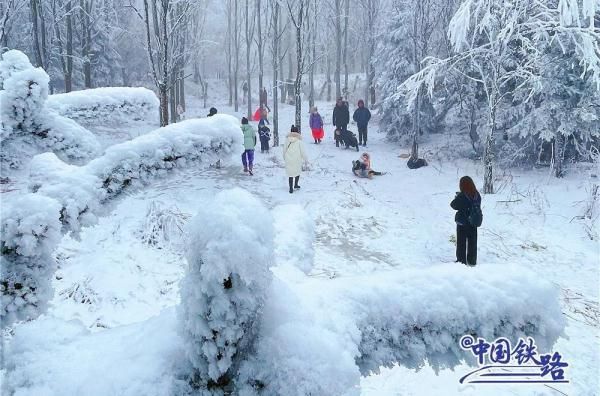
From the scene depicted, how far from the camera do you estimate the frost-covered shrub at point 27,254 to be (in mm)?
1137

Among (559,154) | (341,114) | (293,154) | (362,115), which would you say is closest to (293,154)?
(293,154)

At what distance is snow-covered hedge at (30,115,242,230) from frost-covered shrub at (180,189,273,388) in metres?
0.37

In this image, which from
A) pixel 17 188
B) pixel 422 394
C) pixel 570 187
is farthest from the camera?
pixel 570 187

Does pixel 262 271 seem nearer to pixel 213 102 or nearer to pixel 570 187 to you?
pixel 570 187

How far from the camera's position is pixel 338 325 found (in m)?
0.86

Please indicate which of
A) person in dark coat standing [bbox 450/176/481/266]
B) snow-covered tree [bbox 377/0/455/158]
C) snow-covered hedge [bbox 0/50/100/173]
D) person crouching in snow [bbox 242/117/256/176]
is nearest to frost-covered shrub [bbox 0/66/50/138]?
snow-covered hedge [bbox 0/50/100/173]

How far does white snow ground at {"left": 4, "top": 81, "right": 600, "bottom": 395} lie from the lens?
35.5 inches

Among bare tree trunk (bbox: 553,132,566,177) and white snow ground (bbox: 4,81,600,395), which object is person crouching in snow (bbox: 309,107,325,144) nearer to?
white snow ground (bbox: 4,81,600,395)

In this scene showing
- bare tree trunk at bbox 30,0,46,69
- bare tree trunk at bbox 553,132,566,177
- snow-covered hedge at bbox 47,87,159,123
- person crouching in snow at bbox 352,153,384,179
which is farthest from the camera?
person crouching in snow at bbox 352,153,384,179

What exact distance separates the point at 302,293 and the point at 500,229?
27.5ft

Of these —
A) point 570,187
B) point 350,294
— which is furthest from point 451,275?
point 570,187

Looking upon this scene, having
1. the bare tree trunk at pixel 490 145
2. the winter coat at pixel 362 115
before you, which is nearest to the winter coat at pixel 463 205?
the bare tree trunk at pixel 490 145

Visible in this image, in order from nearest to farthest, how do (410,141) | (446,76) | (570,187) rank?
(570,187) → (446,76) → (410,141)

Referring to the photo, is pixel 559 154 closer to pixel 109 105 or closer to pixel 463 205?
pixel 463 205
